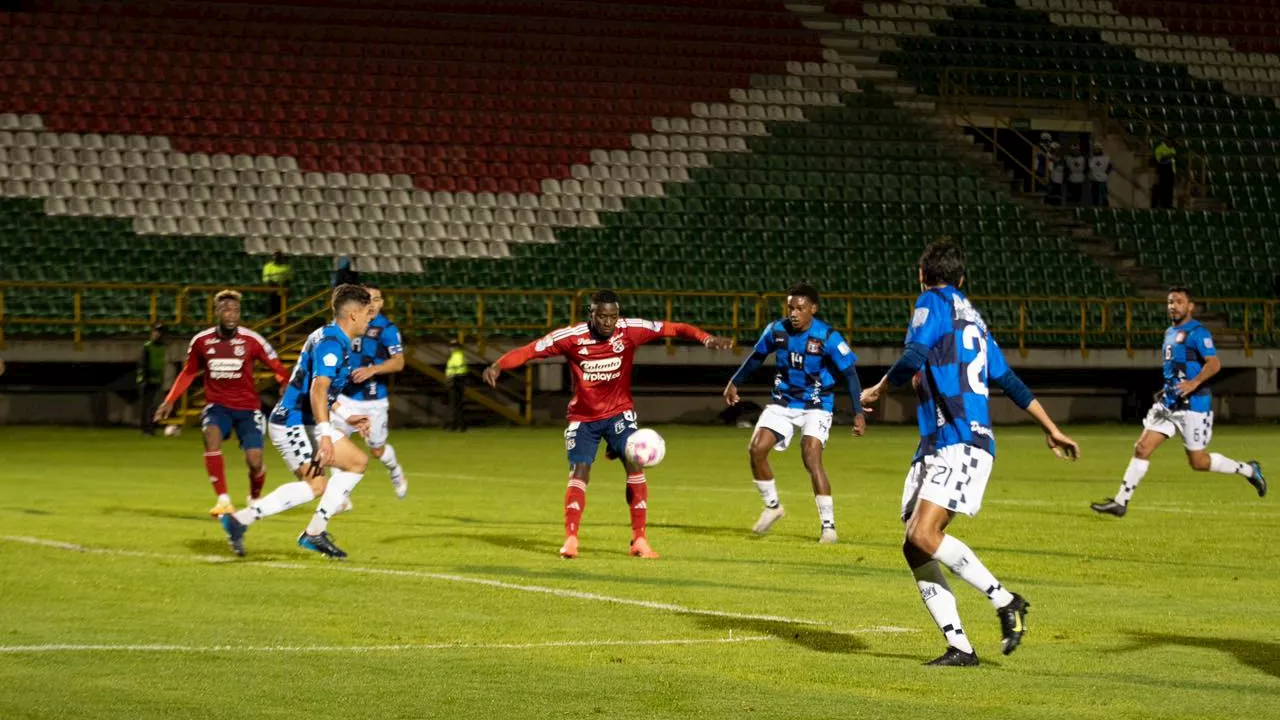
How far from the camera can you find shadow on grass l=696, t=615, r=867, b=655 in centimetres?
953

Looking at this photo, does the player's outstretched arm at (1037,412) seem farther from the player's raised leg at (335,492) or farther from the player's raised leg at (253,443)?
the player's raised leg at (253,443)

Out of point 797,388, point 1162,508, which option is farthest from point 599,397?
point 1162,508

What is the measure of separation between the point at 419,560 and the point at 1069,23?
35182mm

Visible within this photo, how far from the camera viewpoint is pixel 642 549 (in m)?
13.9

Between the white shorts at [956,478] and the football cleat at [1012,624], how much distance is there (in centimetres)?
50

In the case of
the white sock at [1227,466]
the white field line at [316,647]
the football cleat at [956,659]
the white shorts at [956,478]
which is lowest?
the white sock at [1227,466]

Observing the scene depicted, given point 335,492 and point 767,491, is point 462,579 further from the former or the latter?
point 767,491

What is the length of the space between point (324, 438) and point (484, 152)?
83.1 feet

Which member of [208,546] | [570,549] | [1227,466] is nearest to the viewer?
[570,549]

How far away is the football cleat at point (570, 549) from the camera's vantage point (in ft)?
45.0

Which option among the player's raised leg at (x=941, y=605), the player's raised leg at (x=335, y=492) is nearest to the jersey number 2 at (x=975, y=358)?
the player's raised leg at (x=941, y=605)

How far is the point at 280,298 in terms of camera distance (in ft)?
109

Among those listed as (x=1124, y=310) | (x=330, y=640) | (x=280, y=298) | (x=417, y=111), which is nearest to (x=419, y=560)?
(x=330, y=640)

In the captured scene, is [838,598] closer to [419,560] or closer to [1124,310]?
[419,560]
